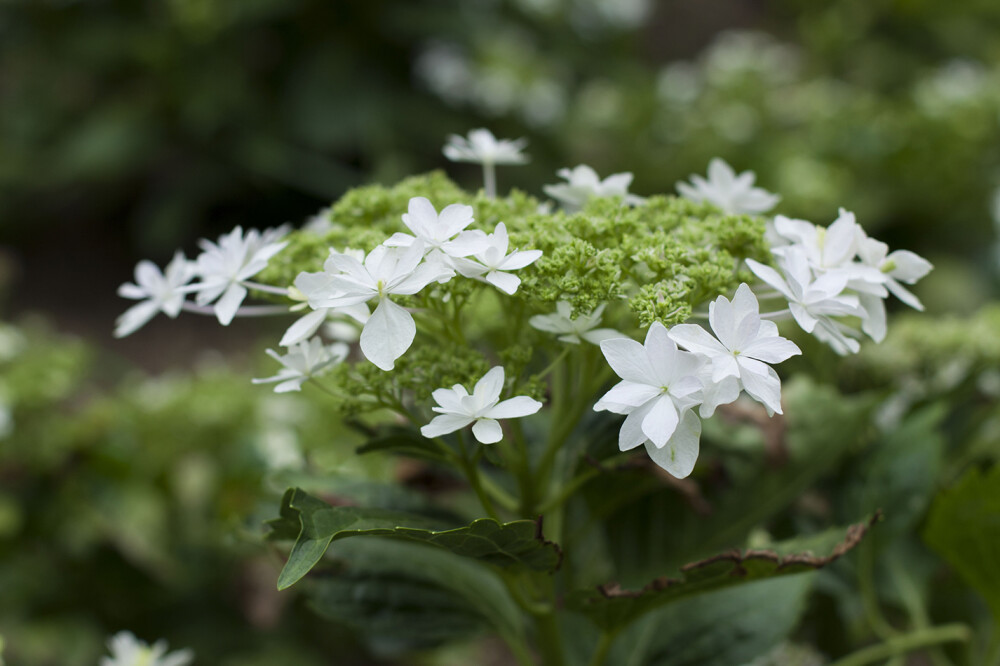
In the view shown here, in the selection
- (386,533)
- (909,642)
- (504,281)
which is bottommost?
(909,642)

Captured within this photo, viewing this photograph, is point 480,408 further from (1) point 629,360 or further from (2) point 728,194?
(2) point 728,194

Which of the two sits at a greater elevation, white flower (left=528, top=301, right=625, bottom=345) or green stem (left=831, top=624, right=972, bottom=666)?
white flower (left=528, top=301, right=625, bottom=345)

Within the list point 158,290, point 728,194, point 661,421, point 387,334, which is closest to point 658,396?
point 661,421

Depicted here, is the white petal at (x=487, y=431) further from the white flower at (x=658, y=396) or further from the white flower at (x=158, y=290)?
the white flower at (x=158, y=290)

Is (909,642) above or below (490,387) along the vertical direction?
below

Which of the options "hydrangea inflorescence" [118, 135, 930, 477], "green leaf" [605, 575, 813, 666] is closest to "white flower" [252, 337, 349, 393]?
"hydrangea inflorescence" [118, 135, 930, 477]

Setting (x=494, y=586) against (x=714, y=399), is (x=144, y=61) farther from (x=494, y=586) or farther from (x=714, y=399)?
(x=714, y=399)

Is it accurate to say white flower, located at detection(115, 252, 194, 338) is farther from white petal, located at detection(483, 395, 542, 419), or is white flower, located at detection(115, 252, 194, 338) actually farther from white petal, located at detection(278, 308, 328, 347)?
white petal, located at detection(483, 395, 542, 419)

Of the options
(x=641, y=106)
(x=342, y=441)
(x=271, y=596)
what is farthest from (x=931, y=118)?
(x=271, y=596)
